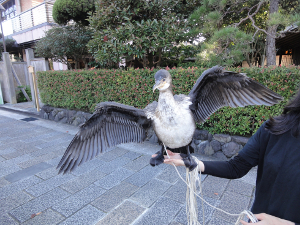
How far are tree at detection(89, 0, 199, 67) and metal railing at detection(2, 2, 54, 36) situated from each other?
7.65 m

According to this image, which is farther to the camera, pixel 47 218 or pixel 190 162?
pixel 47 218

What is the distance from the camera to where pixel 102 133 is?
82.4 inches

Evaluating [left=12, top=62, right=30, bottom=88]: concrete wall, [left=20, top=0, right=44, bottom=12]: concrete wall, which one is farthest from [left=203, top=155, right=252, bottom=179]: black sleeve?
[left=20, top=0, right=44, bottom=12]: concrete wall

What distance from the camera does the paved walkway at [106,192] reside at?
2.51 meters

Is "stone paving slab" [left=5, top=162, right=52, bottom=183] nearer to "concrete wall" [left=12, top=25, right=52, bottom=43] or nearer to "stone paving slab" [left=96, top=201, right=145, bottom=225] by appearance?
"stone paving slab" [left=96, top=201, right=145, bottom=225]

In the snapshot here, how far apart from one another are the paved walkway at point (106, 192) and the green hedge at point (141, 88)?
1115mm

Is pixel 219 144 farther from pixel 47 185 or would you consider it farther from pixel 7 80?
pixel 7 80

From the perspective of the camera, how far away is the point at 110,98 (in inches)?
224

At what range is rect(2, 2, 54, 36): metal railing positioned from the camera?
11125 mm

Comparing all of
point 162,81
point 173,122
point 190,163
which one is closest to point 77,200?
point 190,163

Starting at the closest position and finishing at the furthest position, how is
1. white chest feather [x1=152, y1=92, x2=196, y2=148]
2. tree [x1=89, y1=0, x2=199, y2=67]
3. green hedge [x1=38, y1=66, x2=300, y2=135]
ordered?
white chest feather [x1=152, y1=92, x2=196, y2=148], green hedge [x1=38, y1=66, x2=300, y2=135], tree [x1=89, y1=0, x2=199, y2=67]

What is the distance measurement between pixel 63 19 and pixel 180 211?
28.6ft

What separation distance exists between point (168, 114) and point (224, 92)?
85 cm

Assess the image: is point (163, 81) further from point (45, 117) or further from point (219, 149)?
point (45, 117)
